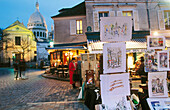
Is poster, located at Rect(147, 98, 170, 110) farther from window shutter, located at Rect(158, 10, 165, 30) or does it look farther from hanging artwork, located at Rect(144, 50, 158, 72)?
window shutter, located at Rect(158, 10, 165, 30)

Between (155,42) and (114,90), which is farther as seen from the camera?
(155,42)

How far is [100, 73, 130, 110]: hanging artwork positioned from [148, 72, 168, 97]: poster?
0.77 metres

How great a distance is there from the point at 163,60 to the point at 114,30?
165 centimetres

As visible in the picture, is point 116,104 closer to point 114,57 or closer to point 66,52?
point 114,57

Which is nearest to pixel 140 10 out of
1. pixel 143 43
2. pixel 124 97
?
pixel 143 43

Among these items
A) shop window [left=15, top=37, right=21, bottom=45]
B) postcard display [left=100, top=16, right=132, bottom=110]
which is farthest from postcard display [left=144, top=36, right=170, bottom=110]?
shop window [left=15, top=37, right=21, bottom=45]

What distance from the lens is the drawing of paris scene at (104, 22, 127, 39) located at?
3748 millimetres

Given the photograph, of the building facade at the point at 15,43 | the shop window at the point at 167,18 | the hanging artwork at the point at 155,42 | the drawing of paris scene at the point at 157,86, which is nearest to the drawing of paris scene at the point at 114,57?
the hanging artwork at the point at 155,42

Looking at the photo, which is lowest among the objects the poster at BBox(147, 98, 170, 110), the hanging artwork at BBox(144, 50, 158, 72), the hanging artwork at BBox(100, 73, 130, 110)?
the poster at BBox(147, 98, 170, 110)

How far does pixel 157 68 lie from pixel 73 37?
39.1 feet

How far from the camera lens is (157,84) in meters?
3.98

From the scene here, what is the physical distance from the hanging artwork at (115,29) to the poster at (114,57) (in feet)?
0.61

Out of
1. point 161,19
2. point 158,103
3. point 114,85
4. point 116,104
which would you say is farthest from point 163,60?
point 161,19

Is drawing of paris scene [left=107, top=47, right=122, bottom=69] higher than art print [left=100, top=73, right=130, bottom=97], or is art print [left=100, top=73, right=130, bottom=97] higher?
drawing of paris scene [left=107, top=47, right=122, bottom=69]
